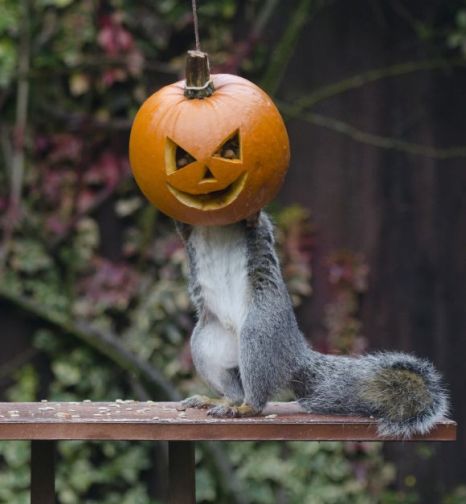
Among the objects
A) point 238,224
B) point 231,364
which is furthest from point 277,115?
point 231,364

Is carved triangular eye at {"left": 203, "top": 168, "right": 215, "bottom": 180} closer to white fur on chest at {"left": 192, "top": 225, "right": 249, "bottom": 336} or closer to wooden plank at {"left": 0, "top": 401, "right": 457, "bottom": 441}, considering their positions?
white fur on chest at {"left": 192, "top": 225, "right": 249, "bottom": 336}

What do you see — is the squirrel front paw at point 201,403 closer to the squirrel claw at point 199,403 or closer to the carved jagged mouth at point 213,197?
the squirrel claw at point 199,403

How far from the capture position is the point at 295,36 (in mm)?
4930

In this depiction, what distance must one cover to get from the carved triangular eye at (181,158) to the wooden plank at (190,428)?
2.09 feet

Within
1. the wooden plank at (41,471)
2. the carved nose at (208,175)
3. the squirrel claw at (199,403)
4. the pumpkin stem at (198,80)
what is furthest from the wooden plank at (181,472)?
the pumpkin stem at (198,80)

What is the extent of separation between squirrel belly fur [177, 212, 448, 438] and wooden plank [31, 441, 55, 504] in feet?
1.38

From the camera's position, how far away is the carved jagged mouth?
2.78 m

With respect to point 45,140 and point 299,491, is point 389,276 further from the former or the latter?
point 45,140

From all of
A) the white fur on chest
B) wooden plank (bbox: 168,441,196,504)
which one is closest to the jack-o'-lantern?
the white fur on chest

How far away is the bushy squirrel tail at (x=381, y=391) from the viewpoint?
2.82m

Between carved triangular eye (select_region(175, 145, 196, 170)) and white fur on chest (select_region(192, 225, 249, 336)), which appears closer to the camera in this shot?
carved triangular eye (select_region(175, 145, 196, 170))

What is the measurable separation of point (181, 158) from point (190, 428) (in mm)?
670

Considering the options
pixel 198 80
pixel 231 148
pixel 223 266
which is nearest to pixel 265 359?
pixel 223 266

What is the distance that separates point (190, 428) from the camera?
8.95 ft
